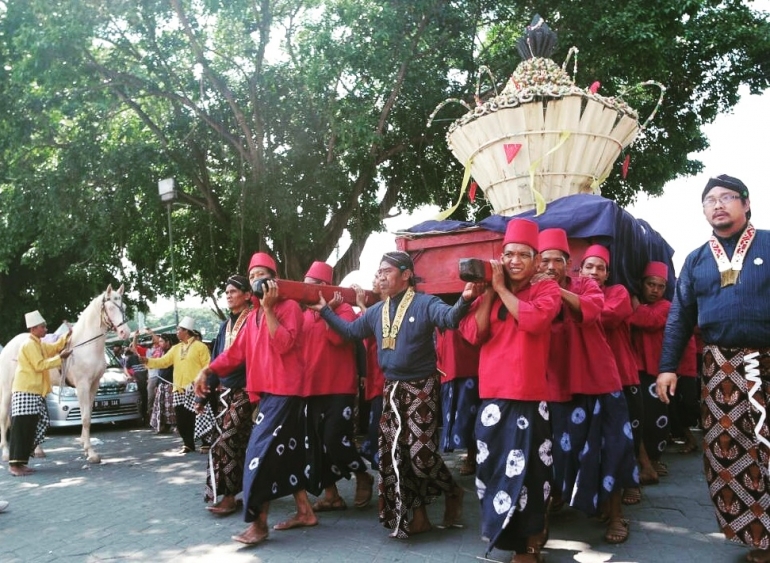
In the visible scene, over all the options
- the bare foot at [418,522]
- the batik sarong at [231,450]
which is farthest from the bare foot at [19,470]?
Result: the bare foot at [418,522]

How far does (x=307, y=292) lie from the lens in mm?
4688

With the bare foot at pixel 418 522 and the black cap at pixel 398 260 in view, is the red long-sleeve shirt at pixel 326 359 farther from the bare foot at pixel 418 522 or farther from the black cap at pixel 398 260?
the bare foot at pixel 418 522

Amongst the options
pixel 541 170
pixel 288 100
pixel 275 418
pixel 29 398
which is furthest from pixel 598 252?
pixel 288 100

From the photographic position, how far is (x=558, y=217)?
4777mm

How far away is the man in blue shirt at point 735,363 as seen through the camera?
3504 mm

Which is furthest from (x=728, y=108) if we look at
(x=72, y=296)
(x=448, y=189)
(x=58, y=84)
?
(x=72, y=296)

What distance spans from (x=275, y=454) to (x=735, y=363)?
2734 millimetres

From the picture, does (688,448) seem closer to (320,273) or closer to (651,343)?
(651,343)

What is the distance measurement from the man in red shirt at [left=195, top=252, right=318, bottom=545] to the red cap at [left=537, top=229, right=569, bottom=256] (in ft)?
5.51

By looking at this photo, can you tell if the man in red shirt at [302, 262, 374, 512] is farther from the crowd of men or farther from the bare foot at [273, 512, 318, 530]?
the bare foot at [273, 512, 318, 530]

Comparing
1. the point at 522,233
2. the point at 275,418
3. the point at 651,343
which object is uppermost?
the point at 522,233

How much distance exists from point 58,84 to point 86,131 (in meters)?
1.79

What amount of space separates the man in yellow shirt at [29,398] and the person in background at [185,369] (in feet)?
4.56

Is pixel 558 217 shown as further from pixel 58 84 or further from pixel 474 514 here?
pixel 58 84
